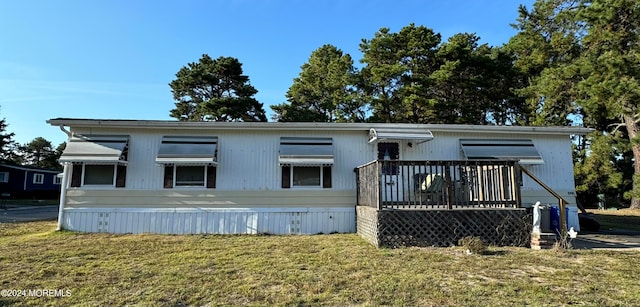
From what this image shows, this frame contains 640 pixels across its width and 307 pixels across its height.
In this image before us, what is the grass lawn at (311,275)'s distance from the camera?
385 centimetres

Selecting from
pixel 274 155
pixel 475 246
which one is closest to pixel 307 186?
pixel 274 155

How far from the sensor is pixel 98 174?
8812 mm

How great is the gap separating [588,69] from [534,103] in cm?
536

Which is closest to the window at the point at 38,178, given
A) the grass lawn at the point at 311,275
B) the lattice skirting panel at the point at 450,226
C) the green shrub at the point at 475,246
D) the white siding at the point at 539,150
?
the grass lawn at the point at 311,275

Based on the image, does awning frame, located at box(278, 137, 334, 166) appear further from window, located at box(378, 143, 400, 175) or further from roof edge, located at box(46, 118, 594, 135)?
window, located at box(378, 143, 400, 175)

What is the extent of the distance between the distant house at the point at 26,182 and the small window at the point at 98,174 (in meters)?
20.2

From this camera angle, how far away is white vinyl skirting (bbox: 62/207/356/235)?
8648mm

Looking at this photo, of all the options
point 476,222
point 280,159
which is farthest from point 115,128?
point 476,222

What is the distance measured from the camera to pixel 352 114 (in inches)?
877

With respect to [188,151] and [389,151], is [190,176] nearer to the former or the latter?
[188,151]

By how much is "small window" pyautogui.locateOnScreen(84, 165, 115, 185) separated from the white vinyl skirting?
27.1 inches

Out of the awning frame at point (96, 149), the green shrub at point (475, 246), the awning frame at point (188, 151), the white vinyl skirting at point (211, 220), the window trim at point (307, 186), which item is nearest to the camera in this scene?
the green shrub at point (475, 246)

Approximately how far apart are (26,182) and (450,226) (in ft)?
105

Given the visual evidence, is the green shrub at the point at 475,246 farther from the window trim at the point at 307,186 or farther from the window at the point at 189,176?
the window at the point at 189,176
